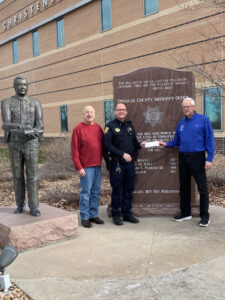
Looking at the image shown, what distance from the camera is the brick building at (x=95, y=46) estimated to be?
45.0 feet

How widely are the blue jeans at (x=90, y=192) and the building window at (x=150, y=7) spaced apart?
1253cm

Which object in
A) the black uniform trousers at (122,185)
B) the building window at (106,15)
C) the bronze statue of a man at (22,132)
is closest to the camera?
the bronze statue of a man at (22,132)

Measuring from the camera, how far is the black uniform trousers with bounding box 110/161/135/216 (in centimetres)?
493

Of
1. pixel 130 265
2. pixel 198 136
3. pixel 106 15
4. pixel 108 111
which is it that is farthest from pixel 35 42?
pixel 130 265

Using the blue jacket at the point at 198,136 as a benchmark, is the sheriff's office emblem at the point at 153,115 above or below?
above

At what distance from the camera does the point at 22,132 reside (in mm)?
4125

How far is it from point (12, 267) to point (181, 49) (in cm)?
1278

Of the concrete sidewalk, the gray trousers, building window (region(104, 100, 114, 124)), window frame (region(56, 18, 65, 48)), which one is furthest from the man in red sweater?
window frame (region(56, 18, 65, 48))

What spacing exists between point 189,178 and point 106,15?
1507cm

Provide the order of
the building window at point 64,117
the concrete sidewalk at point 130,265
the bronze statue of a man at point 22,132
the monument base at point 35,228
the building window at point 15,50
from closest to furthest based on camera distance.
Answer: the concrete sidewalk at point 130,265 < the monument base at point 35,228 < the bronze statue of a man at point 22,132 < the building window at point 64,117 < the building window at point 15,50

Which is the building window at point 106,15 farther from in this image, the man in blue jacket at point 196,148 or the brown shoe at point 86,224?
the brown shoe at point 86,224

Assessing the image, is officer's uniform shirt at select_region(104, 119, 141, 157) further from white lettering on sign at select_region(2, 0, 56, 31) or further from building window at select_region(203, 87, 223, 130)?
white lettering on sign at select_region(2, 0, 56, 31)

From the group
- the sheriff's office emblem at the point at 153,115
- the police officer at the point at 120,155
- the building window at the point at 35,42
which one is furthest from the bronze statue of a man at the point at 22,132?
the building window at the point at 35,42

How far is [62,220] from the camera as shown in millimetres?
4395
